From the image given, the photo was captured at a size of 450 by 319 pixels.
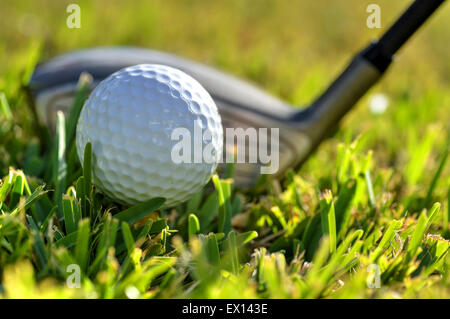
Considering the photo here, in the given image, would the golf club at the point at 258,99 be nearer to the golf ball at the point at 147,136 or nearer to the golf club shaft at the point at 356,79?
the golf club shaft at the point at 356,79

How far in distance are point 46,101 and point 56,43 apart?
6.86ft

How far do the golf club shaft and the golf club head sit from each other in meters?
0.06

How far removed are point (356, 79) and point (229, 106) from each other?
599 mm

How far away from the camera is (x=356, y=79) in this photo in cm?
223

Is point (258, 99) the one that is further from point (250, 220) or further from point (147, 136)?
point (147, 136)

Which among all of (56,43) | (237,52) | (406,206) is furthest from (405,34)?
(56,43)

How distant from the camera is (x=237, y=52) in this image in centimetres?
454

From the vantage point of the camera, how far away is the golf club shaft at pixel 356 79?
6.86 ft

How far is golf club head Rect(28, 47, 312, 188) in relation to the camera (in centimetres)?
224

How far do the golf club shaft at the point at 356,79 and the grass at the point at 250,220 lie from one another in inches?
7.5
